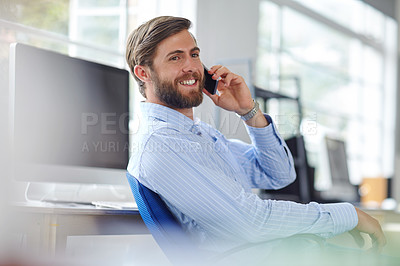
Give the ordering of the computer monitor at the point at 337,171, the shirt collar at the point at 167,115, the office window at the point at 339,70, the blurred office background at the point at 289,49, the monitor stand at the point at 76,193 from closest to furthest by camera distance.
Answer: the shirt collar at the point at 167,115 < the monitor stand at the point at 76,193 < the blurred office background at the point at 289,49 < the computer monitor at the point at 337,171 < the office window at the point at 339,70

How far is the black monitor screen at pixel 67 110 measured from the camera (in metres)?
2.25

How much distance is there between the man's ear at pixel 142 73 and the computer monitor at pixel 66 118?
45cm

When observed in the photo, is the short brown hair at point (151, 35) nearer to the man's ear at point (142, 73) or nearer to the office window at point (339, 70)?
the man's ear at point (142, 73)

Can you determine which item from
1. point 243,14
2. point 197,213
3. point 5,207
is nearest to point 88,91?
point 5,207

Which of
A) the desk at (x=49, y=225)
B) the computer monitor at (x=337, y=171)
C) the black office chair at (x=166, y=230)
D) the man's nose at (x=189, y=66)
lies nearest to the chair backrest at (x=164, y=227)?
the black office chair at (x=166, y=230)

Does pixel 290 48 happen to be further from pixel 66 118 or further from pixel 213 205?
pixel 213 205

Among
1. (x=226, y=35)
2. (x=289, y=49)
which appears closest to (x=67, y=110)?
(x=226, y=35)

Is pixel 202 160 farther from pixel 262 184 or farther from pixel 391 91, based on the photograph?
pixel 391 91

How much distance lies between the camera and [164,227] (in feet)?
5.66

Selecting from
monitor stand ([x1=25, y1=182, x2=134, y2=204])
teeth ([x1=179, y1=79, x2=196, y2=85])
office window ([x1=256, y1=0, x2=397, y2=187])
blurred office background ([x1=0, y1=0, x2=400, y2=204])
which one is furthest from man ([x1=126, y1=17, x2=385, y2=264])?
office window ([x1=256, y1=0, x2=397, y2=187])

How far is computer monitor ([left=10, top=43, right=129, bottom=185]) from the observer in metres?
2.24

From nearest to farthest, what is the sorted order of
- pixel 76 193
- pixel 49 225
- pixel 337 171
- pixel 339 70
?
pixel 49 225, pixel 76 193, pixel 337 171, pixel 339 70

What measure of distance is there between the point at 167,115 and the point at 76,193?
1286 millimetres

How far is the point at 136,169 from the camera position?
178 cm
